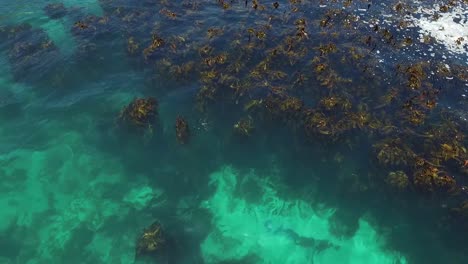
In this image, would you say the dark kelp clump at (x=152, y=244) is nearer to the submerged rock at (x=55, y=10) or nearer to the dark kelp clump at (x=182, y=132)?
the dark kelp clump at (x=182, y=132)

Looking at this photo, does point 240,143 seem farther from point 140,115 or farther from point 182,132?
point 140,115

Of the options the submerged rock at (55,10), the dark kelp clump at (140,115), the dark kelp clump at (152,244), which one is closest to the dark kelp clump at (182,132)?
the dark kelp clump at (140,115)

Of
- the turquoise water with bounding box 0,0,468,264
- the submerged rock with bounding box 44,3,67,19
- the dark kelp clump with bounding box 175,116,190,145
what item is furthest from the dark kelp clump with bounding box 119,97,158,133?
the submerged rock with bounding box 44,3,67,19

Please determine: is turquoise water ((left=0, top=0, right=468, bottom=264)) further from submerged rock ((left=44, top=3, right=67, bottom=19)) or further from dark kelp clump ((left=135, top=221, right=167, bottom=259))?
submerged rock ((left=44, top=3, right=67, bottom=19))

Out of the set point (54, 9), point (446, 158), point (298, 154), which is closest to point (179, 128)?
point (298, 154)

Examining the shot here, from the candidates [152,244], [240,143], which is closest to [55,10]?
[240,143]
